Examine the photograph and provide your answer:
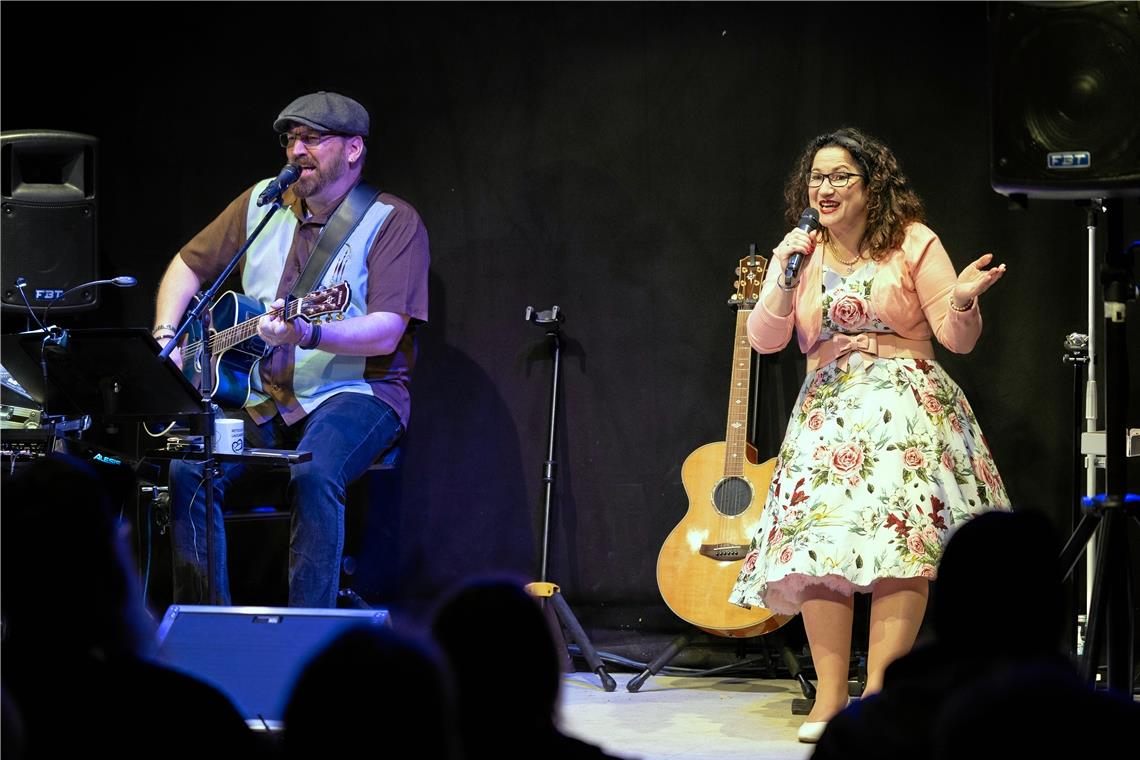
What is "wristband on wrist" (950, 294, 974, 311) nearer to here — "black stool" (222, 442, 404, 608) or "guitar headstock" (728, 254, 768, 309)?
"guitar headstock" (728, 254, 768, 309)

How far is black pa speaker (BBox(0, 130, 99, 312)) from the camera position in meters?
5.05

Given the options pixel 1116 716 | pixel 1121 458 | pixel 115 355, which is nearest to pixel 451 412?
pixel 115 355

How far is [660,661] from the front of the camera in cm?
456

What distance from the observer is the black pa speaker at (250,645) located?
3.27 m

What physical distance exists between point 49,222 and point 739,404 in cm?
265

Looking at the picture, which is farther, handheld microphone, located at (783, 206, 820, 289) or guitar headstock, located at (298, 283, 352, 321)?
guitar headstock, located at (298, 283, 352, 321)

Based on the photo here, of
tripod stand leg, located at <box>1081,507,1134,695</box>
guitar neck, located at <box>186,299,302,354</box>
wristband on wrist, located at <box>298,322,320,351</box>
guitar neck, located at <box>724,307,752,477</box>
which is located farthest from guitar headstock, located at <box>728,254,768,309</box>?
tripod stand leg, located at <box>1081,507,1134,695</box>

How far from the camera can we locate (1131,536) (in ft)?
15.0

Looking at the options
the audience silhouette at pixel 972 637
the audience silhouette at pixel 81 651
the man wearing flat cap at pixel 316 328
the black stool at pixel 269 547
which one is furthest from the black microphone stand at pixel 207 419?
the audience silhouette at pixel 972 637

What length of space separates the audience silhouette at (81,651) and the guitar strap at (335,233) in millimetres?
2768

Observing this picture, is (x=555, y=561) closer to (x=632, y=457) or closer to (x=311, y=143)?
(x=632, y=457)

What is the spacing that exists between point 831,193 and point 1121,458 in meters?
1.26

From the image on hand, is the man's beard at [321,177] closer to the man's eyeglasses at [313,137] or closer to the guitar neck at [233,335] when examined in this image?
the man's eyeglasses at [313,137]

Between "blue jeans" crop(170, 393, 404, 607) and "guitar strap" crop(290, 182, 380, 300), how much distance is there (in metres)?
0.41
